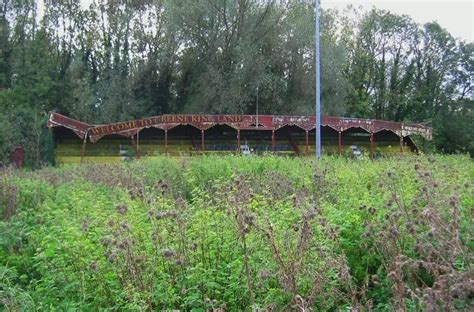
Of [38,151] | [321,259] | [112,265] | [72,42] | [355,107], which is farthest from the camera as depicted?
[355,107]

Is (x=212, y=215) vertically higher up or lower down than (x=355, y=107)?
lower down

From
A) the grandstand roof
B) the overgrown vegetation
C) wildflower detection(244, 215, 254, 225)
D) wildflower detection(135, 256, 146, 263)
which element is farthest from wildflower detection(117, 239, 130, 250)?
the grandstand roof

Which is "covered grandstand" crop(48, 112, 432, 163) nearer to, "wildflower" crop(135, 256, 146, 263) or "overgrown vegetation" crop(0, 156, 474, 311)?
"overgrown vegetation" crop(0, 156, 474, 311)

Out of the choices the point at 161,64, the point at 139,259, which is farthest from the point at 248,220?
the point at 161,64

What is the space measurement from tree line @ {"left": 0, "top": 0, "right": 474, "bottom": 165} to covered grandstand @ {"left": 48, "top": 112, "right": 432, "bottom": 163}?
2557 millimetres

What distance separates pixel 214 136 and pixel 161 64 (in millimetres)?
10694

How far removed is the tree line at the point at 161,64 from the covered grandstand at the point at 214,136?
2557 millimetres

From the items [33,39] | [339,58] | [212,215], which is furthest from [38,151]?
[212,215]

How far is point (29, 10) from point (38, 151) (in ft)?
48.3

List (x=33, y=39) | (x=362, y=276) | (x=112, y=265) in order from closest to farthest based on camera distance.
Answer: (x=112, y=265)
(x=362, y=276)
(x=33, y=39)

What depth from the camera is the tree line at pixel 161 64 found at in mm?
36812

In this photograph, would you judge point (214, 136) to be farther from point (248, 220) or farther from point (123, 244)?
point (248, 220)

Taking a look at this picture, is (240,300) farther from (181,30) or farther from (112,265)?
(181,30)

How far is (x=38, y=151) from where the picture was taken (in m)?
33.4
